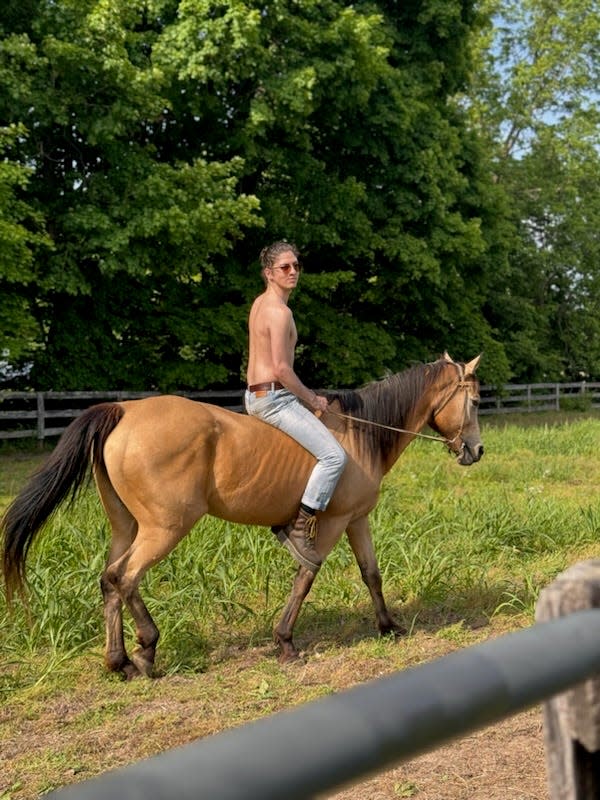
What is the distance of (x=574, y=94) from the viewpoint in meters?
33.2

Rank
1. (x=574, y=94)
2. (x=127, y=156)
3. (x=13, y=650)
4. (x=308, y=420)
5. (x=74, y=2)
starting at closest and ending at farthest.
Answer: (x=13, y=650), (x=308, y=420), (x=74, y=2), (x=127, y=156), (x=574, y=94)

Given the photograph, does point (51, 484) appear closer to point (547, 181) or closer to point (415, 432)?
point (415, 432)

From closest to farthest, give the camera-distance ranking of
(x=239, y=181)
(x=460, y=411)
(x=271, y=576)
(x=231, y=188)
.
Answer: (x=460, y=411) < (x=271, y=576) < (x=231, y=188) < (x=239, y=181)

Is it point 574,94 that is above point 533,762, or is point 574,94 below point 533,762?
above

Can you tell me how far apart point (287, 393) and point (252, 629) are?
1657 millimetres

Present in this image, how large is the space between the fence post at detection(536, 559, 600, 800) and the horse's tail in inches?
164

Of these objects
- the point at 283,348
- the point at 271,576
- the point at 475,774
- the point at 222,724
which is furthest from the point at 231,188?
the point at 475,774

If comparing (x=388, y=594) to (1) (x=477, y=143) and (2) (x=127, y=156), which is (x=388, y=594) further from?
(1) (x=477, y=143)

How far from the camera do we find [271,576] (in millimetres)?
6656

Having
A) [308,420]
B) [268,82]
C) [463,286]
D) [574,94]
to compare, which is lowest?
[308,420]

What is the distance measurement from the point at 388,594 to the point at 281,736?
6147 mm

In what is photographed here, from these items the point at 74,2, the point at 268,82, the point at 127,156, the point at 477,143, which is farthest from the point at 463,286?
the point at 74,2

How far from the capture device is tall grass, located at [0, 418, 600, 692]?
5426 millimetres

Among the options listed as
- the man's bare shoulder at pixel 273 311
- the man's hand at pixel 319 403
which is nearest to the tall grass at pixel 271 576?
the man's hand at pixel 319 403
